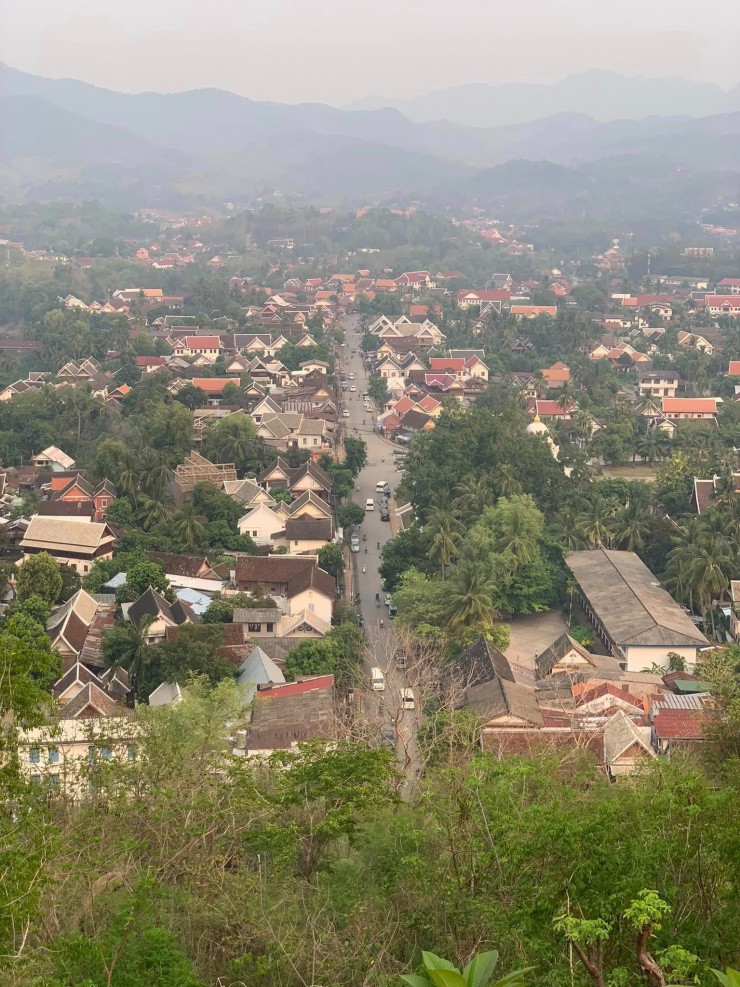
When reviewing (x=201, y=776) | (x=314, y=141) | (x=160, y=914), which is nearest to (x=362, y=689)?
(x=201, y=776)

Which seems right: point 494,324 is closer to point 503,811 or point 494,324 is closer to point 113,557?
point 113,557

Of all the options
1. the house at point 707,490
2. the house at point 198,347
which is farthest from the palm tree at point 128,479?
the house at point 198,347

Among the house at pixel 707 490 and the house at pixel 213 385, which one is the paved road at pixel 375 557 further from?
the house at pixel 707 490

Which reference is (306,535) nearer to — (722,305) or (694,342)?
(694,342)

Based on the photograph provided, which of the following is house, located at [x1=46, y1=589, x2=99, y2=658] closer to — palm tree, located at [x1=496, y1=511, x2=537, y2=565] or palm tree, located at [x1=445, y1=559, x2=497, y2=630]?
palm tree, located at [x1=445, y1=559, x2=497, y2=630]

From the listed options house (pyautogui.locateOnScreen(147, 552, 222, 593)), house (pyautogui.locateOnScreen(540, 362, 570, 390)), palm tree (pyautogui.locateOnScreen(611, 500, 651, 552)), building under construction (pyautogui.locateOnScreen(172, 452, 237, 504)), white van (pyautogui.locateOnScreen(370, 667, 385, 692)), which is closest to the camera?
white van (pyautogui.locateOnScreen(370, 667, 385, 692))

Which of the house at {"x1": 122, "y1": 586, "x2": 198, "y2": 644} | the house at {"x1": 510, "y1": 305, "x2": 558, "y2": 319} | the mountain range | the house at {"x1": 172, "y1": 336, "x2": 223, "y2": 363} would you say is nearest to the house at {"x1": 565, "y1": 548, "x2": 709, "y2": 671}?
the house at {"x1": 122, "y1": 586, "x2": 198, "y2": 644}
